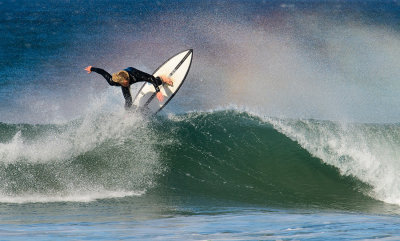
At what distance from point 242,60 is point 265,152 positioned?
19.2 metres

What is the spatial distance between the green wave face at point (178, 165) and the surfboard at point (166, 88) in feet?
1.08

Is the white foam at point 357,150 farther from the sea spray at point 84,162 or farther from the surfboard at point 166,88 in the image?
the sea spray at point 84,162

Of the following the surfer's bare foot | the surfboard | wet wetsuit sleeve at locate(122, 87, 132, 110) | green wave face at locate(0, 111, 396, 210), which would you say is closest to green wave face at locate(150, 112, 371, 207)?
green wave face at locate(0, 111, 396, 210)

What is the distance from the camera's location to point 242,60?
29.9 meters

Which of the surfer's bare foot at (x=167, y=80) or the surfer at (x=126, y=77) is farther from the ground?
the surfer's bare foot at (x=167, y=80)

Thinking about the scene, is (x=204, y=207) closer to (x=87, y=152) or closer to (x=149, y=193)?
(x=149, y=193)

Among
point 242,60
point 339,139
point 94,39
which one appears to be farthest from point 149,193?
point 94,39

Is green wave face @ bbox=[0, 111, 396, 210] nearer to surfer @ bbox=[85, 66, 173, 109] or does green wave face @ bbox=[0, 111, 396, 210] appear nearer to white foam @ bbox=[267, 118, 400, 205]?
white foam @ bbox=[267, 118, 400, 205]

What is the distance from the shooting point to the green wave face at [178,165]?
349 inches

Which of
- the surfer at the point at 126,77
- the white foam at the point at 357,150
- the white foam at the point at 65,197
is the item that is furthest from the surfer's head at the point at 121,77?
the white foam at the point at 357,150

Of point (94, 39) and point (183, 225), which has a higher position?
point (94, 39)

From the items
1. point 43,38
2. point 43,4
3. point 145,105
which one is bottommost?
point 145,105

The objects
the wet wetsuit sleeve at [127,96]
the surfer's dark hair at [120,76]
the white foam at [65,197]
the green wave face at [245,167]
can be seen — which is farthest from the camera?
the wet wetsuit sleeve at [127,96]

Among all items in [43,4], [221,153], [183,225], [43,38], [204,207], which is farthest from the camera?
[43,4]
